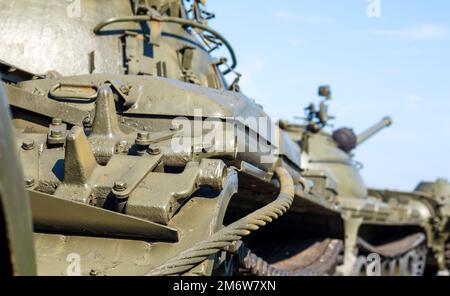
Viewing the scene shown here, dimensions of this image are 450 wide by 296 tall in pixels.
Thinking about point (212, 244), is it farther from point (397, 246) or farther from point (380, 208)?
point (397, 246)

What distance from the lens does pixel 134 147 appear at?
3197 mm

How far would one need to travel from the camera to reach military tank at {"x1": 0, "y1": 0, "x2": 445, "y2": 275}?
2766mm

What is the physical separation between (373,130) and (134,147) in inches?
508

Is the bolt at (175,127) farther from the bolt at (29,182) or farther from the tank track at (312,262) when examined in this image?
the tank track at (312,262)

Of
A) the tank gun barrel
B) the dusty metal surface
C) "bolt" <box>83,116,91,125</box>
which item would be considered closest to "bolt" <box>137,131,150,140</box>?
"bolt" <box>83,116,91,125</box>

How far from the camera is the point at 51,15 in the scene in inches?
187

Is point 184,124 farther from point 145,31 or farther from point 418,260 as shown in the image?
point 418,260

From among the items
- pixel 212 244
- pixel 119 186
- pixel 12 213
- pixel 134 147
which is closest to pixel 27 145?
pixel 134 147

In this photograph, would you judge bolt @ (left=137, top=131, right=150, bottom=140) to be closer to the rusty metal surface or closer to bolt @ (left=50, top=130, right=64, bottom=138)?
bolt @ (left=50, top=130, right=64, bottom=138)

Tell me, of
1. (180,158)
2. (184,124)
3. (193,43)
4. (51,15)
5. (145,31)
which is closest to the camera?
(180,158)

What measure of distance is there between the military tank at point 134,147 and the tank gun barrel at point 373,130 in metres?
9.18

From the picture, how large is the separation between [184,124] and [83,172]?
801mm

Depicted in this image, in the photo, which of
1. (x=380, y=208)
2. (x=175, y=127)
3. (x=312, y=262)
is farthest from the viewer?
(x=380, y=208)

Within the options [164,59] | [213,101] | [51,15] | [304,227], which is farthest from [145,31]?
[304,227]
